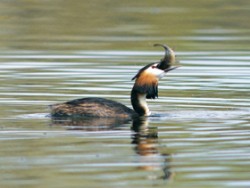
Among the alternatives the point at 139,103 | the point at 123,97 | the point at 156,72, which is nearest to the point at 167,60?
the point at 156,72

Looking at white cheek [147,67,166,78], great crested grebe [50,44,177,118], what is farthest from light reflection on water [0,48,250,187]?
white cheek [147,67,166,78]

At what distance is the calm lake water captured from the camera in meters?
11.5

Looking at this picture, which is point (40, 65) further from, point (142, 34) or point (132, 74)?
point (142, 34)

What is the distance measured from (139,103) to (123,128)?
1075mm

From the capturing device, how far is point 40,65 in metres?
20.0

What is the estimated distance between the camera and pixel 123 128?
14305mm

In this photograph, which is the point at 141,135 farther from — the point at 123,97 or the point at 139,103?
the point at 123,97

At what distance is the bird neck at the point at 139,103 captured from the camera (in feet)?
50.3

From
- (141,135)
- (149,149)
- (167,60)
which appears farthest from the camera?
(167,60)

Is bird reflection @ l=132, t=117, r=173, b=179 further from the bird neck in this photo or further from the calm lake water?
the bird neck

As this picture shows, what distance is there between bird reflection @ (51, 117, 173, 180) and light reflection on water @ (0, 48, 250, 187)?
1 centimetres

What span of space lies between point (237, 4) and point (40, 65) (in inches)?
530

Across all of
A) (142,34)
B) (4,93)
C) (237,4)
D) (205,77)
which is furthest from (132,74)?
(237,4)

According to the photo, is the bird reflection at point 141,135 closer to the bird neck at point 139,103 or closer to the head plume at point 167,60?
the bird neck at point 139,103
